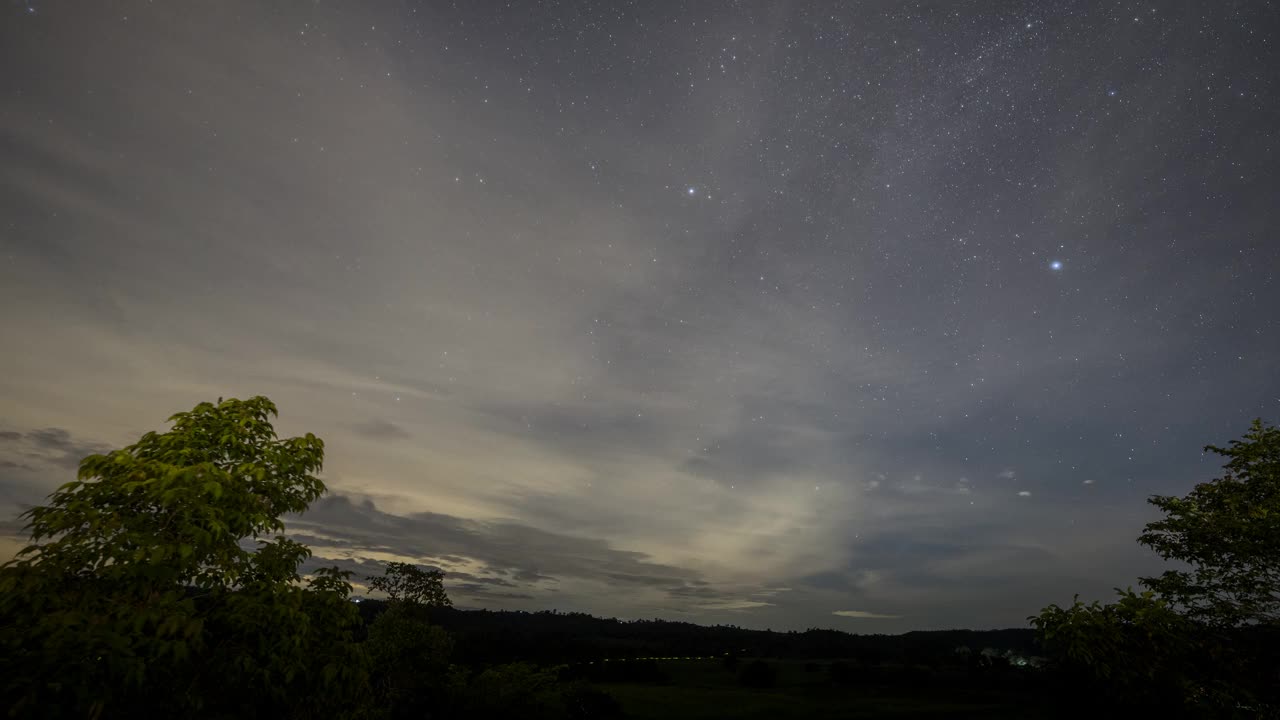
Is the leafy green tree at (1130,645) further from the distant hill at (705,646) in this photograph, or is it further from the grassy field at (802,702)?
the grassy field at (802,702)

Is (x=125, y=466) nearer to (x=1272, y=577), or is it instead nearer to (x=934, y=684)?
(x=1272, y=577)

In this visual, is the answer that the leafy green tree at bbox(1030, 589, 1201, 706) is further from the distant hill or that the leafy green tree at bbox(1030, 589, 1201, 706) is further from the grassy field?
the grassy field

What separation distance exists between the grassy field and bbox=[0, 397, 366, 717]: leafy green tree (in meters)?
57.0

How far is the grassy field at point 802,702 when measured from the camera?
59.5 meters

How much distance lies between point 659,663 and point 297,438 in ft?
329

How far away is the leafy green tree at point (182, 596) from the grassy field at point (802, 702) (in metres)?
57.0

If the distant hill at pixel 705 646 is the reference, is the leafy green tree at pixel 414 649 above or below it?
above

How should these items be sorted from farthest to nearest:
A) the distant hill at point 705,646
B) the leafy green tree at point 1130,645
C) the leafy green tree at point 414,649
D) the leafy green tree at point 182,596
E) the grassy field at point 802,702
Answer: the distant hill at point 705,646, the grassy field at point 802,702, the leafy green tree at point 414,649, the leafy green tree at point 1130,645, the leafy green tree at point 182,596

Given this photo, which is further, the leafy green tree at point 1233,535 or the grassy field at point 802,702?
the grassy field at point 802,702

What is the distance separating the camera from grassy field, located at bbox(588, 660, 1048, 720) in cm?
5950

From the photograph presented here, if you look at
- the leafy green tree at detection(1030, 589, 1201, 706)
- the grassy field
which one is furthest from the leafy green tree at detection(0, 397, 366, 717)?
the grassy field

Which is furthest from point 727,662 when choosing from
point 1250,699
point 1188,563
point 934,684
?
point 1250,699

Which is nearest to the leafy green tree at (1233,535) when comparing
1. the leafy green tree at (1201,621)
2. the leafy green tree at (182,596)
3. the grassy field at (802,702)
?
the leafy green tree at (1201,621)

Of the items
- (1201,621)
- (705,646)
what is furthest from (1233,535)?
(705,646)
